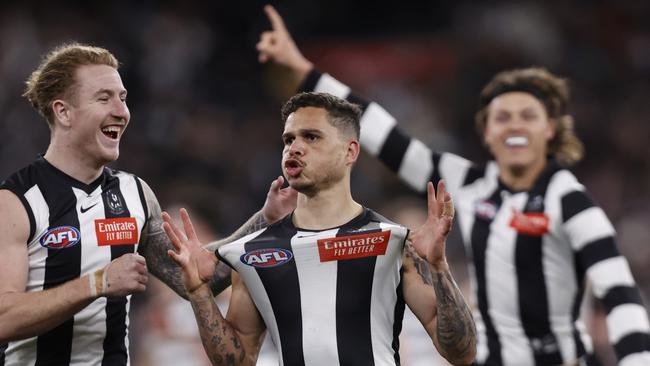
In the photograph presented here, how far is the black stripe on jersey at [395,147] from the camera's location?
18.2 ft

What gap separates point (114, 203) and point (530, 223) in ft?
6.93

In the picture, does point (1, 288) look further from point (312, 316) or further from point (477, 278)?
point (477, 278)

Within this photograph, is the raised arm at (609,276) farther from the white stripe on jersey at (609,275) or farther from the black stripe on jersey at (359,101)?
the black stripe on jersey at (359,101)

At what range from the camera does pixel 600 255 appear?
4785mm

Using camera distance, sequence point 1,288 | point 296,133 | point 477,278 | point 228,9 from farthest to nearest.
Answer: point 228,9 < point 477,278 < point 296,133 < point 1,288

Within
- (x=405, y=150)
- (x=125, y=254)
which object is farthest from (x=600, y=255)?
(x=125, y=254)

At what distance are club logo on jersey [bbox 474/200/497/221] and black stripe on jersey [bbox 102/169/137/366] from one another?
1.99 m

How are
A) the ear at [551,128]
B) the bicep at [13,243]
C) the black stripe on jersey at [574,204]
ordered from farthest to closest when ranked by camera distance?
the ear at [551,128] < the black stripe on jersey at [574,204] < the bicep at [13,243]

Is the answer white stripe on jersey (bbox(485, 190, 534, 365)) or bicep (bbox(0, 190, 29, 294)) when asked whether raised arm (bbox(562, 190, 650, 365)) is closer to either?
white stripe on jersey (bbox(485, 190, 534, 365))

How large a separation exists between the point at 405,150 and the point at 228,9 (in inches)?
300

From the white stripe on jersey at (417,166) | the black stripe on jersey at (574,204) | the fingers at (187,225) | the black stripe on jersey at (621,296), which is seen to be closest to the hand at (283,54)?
the white stripe on jersey at (417,166)

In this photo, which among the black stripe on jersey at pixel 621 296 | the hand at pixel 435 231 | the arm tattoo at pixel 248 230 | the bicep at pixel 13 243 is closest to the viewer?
the hand at pixel 435 231

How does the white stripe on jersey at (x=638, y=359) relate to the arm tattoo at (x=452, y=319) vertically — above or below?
below

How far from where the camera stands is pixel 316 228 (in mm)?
3900
